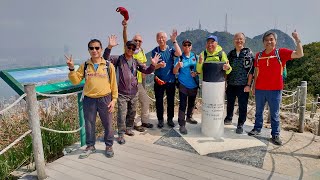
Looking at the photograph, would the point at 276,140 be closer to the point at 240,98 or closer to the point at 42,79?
the point at 240,98

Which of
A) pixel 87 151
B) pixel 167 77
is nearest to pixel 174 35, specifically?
pixel 167 77

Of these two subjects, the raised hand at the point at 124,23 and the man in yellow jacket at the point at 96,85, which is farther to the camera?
the raised hand at the point at 124,23

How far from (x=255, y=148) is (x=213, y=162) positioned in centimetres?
100

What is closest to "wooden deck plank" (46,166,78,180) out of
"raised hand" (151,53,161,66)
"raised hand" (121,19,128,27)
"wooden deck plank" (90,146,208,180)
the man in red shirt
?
"wooden deck plank" (90,146,208,180)

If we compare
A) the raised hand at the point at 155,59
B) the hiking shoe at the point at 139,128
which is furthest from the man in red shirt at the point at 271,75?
the hiking shoe at the point at 139,128

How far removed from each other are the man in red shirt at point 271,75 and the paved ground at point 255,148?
0.37m

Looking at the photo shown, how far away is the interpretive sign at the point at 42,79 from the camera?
4152mm

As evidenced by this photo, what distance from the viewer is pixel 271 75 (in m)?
5.02

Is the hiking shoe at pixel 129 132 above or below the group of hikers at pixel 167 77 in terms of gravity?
below

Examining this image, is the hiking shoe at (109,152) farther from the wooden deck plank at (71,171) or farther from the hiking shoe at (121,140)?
the wooden deck plank at (71,171)

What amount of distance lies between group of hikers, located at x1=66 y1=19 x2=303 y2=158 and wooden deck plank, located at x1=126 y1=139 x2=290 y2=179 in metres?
0.57

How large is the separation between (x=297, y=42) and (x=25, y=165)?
16.9 feet

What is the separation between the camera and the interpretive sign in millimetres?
4152

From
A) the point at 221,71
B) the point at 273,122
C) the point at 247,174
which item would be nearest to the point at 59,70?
the point at 221,71
